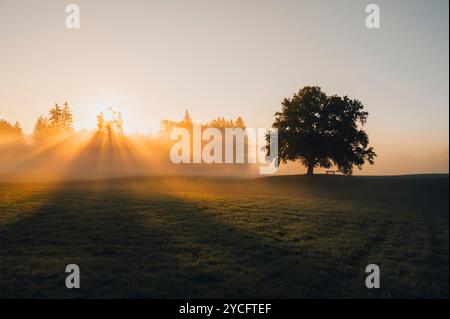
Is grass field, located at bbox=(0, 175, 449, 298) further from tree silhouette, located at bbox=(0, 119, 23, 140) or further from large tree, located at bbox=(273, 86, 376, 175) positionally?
tree silhouette, located at bbox=(0, 119, 23, 140)

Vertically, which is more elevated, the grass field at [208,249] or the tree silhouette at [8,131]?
the tree silhouette at [8,131]

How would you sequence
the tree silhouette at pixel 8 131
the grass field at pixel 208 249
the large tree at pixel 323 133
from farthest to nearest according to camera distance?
Result: 1. the tree silhouette at pixel 8 131
2. the large tree at pixel 323 133
3. the grass field at pixel 208 249

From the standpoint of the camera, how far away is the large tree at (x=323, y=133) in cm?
5100

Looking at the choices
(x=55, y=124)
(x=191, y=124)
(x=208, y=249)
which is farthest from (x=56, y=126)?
(x=208, y=249)

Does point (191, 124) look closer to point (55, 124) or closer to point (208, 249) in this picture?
point (55, 124)

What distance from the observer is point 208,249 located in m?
13.8

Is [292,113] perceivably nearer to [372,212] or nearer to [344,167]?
[344,167]

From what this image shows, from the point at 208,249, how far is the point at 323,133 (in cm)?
4316

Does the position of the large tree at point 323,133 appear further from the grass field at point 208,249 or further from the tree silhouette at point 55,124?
the tree silhouette at point 55,124

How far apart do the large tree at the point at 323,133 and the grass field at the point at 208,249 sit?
27.0m

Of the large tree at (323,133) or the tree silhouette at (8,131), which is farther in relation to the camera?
the tree silhouette at (8,131)

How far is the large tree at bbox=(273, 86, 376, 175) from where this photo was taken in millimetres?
51000

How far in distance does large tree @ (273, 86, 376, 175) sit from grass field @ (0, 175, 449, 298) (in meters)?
27.0

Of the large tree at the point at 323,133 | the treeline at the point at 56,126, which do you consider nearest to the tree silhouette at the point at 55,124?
the treeline at the point at 56,126
